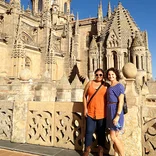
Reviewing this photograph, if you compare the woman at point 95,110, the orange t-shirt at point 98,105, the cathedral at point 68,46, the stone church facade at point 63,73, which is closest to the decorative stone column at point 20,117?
the stone church facade at point 63,73

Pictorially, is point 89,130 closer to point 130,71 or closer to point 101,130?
point 101,130

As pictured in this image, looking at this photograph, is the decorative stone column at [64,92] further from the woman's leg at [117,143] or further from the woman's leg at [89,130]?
the woman's leg at [117,143]

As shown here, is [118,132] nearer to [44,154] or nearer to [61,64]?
[44,154]

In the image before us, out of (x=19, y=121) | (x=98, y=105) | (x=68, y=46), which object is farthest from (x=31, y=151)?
(x=68, y=46)

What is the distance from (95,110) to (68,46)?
24.8 meters

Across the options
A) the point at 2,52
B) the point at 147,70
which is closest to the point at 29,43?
the point at 2,52

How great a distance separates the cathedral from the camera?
1852 centimetres

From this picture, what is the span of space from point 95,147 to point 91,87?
5.03 ft

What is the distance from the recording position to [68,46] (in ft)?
90.1

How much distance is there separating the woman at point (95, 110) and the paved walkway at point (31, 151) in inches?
27.7

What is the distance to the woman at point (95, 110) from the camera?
3.37 m

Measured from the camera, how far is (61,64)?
26.9 meters

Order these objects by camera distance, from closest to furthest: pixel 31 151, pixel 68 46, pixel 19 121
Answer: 1. pixel 31 151
2. pixel 19 121
3. pixel 68 46

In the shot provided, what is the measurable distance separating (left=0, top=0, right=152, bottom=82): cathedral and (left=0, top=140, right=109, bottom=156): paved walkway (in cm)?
1425
